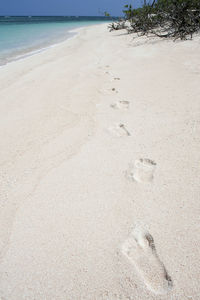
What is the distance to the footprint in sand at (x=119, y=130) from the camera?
1674 millimetres

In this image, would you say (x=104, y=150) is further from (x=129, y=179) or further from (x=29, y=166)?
(x=29, y=166)

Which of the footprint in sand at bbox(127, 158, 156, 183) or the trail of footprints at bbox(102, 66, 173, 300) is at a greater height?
the footprint in sand at bbox(127, 158, 156, 183)

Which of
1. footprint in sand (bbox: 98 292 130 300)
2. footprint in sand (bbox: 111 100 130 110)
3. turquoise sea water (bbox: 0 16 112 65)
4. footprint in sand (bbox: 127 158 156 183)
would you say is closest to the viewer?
footprint in sand (bbox: 98 292 130 300)

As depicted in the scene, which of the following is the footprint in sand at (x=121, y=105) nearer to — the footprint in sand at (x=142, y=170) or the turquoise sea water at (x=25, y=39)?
the footprint in sand at (x=142, y=170)

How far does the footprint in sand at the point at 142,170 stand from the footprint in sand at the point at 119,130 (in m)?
0.36

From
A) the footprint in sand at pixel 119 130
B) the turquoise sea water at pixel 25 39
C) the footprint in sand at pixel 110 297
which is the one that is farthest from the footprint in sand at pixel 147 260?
the turquoise sea water at pixel 25 39

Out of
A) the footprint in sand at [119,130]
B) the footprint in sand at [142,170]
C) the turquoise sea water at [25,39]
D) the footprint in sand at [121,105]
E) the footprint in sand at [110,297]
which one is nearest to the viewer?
the footprint in sand at [110,297]

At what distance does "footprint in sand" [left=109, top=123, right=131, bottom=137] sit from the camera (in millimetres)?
1674

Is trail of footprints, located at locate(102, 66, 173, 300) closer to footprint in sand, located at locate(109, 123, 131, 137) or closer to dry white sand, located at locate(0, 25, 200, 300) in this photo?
dry white sand, located at locate(0, 25, 200, 300)

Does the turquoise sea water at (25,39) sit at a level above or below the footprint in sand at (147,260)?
above

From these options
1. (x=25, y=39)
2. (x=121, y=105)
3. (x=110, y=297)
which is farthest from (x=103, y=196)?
(x=25, y=39)

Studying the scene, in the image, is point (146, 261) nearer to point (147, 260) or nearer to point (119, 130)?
point (147, 260)

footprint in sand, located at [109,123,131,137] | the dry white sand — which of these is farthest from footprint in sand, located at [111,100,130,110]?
footprint in sand, located at [109,123,131,137]

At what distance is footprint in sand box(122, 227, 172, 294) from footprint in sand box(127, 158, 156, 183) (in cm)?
34
